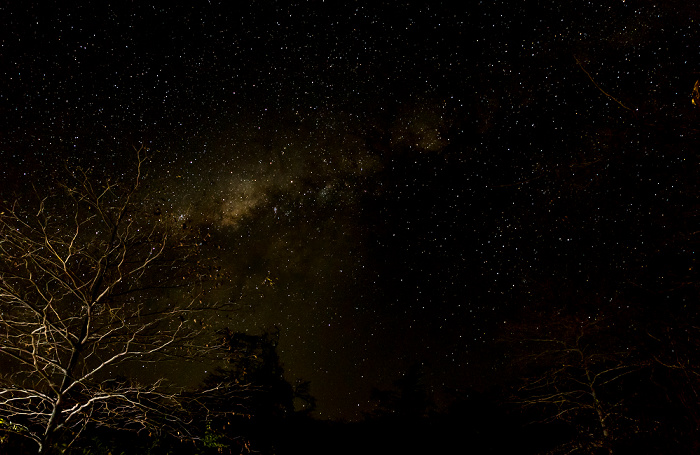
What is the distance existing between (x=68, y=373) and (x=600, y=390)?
16.2 metres

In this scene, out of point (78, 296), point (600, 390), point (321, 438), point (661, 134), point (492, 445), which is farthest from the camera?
point (321, 438)

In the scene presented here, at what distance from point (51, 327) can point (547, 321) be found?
11.9m

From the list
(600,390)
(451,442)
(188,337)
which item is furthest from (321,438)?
(188,337)

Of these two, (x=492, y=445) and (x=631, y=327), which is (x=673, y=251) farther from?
(x=492, y=445)

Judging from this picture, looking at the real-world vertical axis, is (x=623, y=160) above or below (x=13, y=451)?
above

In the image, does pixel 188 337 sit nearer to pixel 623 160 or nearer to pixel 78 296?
pixel 78 296

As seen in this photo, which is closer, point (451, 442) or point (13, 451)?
point (13, 451)

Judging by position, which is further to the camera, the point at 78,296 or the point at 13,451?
the point at 13,451

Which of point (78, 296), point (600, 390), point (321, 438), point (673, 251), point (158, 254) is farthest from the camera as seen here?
point (321, 438)

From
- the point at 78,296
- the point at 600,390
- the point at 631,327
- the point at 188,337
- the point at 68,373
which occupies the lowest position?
the point at 600,390

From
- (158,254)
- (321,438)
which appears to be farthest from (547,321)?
(321,438)

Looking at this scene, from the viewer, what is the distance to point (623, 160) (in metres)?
3.56

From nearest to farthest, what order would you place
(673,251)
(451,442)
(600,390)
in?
1. (673,251)
2. (600,390)
3. (451,442)

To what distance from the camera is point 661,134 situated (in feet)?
10.3
